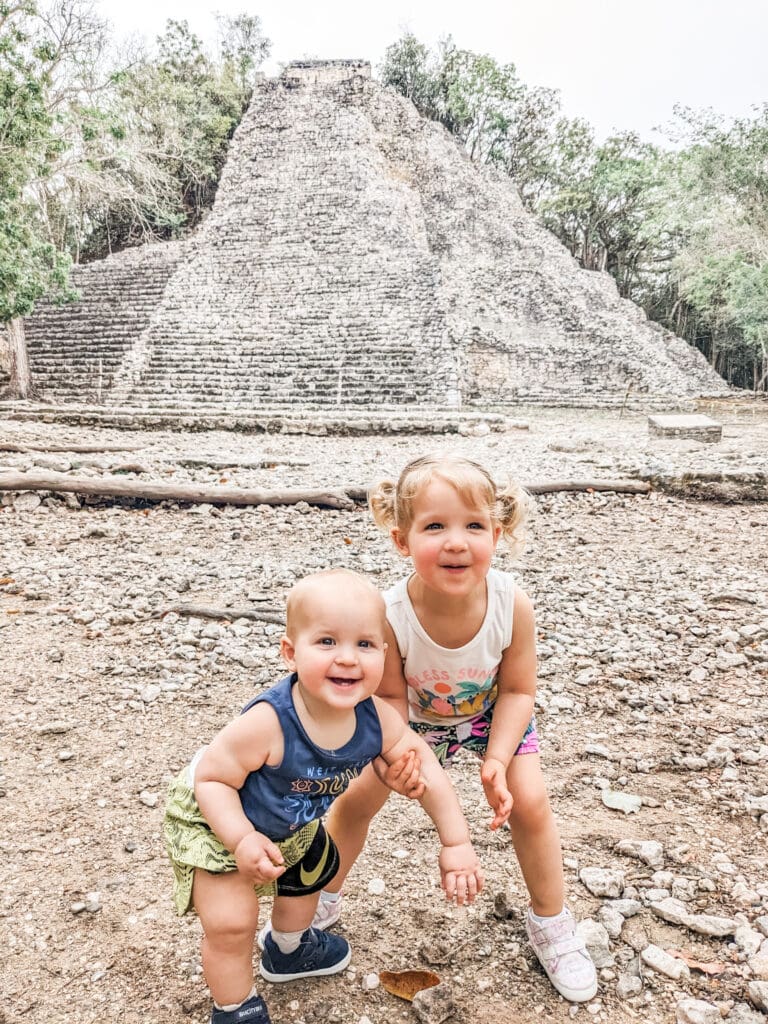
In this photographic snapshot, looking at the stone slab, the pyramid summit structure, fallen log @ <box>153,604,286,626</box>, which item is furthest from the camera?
the pyramid summit structure

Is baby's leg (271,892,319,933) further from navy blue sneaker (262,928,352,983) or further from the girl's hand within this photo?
the girl's hand

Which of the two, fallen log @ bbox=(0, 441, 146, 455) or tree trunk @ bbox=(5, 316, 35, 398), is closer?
fallen log @ bbox=(0, 441, 146, 455)

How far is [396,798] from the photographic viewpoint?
227cm

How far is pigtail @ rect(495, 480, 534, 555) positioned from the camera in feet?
5.34

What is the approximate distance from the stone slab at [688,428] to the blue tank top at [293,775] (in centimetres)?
1019

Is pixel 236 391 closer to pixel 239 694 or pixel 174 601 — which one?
pixel 174 601

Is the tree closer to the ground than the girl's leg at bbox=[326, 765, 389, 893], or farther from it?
farther from it

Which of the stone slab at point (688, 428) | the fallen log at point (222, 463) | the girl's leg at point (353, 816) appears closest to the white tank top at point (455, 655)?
the girl's leg at point (353, 816)

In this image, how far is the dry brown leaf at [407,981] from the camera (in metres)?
1.50

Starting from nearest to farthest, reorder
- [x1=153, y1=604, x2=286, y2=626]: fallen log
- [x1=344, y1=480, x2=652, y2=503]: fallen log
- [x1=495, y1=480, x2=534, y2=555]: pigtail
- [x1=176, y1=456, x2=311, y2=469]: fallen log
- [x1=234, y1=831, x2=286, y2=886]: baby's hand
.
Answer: [x1=234, y1=831, x2=286, y2=886]: baby's hand → [x1=495, y1=480, x2=534, y2=555]: pigtail → [x1=153, y1=604, x2=286, y2=626]: fallen log → [x1=344, y1=480, x2=652, y2=503]: fallen log → [x1=176, y1=456, x2=311, y2=469]: fallen log

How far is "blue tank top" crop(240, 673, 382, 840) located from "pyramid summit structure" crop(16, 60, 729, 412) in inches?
554

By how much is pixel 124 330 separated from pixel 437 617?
66.9ft

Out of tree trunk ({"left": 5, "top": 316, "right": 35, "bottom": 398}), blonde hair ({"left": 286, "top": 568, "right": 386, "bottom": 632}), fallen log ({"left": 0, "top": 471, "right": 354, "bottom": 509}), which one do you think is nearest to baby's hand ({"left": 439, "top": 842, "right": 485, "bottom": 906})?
blonde hair ({"left": 286, "top": 568, "right": 386, "bottom": 632})

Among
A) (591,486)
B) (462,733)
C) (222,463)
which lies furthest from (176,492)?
(462,733)
